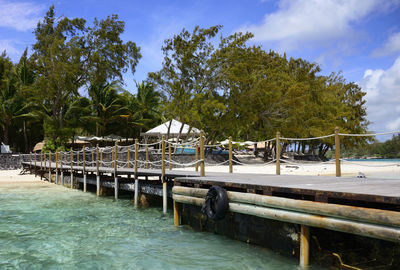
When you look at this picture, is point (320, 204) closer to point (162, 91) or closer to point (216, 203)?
point (216, 203)

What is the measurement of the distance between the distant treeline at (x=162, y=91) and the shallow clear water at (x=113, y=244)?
19.4 m

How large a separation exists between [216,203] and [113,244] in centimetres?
263

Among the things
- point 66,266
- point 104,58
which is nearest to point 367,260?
point 66,266

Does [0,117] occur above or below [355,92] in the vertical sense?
below

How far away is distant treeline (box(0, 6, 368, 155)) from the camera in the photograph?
31.5 m

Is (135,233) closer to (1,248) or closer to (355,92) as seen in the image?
(1,248)

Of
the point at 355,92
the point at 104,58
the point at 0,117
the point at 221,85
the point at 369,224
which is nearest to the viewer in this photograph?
the point at 369,224

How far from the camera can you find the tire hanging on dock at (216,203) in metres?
6.97

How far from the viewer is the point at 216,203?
23.2 ft

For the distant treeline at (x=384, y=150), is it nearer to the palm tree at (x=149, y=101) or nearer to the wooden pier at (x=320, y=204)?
the palm tree at (x=149, y=101)

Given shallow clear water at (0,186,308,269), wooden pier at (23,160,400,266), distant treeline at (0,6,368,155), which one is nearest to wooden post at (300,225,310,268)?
wooden pier at (23,160,400,266)

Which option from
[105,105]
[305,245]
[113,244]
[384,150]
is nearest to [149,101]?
[105,105]

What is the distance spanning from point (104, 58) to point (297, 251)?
36.7 meters

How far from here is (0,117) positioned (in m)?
36.2
